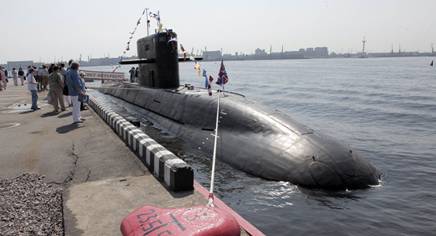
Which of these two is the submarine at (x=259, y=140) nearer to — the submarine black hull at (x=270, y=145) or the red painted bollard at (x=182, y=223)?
the submarine black hull at (x=270, y=145)

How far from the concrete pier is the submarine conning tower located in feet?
14.7

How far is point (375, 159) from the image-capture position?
14.1m

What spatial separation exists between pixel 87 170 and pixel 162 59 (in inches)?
415

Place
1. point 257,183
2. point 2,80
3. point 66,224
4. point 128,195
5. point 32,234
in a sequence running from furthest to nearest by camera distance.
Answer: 1. point 2,80
2. point 257,183
3. point 128,195
4. point 66,224
5. point 32,234

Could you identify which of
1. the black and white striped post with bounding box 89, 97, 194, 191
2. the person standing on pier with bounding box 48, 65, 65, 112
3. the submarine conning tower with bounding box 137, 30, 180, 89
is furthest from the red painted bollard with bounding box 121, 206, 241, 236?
the person standing on pier with bounding box 48, 65, 65, 112

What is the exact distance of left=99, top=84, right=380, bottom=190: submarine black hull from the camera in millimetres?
9609

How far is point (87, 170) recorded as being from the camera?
8.91 metres

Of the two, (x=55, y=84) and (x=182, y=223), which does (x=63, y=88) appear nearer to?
(x=55, y=84)

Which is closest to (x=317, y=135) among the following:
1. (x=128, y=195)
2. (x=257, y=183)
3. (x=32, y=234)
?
(x=257, y=183)

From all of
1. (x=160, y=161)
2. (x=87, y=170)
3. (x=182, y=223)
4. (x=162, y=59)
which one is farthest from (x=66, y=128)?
(x=182, y=223)

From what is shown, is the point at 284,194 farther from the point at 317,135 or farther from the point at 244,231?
the point at 244,231

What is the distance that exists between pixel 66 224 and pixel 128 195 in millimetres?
1427

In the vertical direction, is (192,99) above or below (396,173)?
above

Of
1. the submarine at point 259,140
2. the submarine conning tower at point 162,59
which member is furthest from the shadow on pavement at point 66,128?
the submarine conning tower at point 162,59
